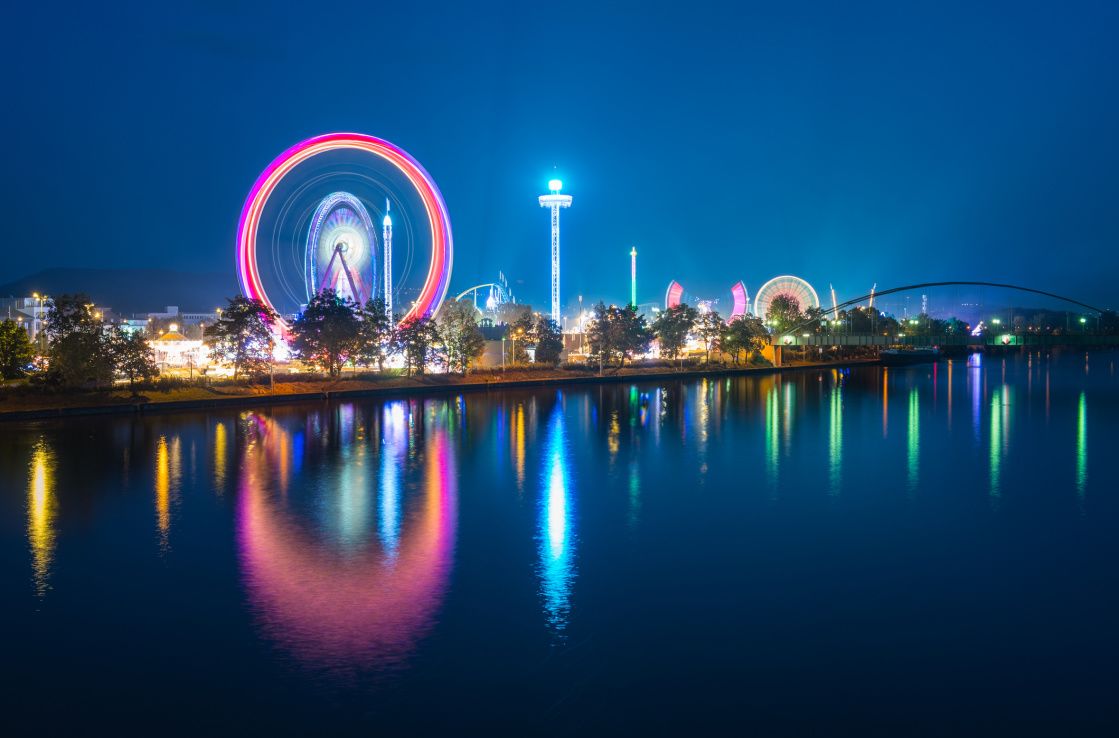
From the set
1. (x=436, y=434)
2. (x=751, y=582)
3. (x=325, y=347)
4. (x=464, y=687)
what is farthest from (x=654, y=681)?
(x=325, y=347)

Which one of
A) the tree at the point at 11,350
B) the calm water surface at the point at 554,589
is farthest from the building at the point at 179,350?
the calm water surface at the point at 554,589

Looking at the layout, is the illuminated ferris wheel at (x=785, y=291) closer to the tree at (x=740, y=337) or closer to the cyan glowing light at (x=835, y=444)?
the tree at (x=740, y=337)

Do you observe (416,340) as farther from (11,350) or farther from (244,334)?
(11,350)

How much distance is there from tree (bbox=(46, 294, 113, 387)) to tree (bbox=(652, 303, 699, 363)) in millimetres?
36878

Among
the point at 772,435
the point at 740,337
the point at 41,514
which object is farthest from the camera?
the point at 740,337

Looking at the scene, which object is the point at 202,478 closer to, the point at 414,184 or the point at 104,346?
the point at 104,346

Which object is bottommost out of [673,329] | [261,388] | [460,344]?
[261,388]

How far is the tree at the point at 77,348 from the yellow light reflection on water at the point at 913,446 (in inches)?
1002

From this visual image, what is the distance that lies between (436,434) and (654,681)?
1769 cm

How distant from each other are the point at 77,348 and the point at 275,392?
771 centimetres

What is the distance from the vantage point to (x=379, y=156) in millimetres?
38219

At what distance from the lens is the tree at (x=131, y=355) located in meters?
31.2

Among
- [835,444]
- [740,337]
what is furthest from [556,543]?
[740,337]

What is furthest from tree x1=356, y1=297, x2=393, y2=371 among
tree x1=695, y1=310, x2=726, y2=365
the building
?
tree x1=695, y1=310, x2=726, y2=365
